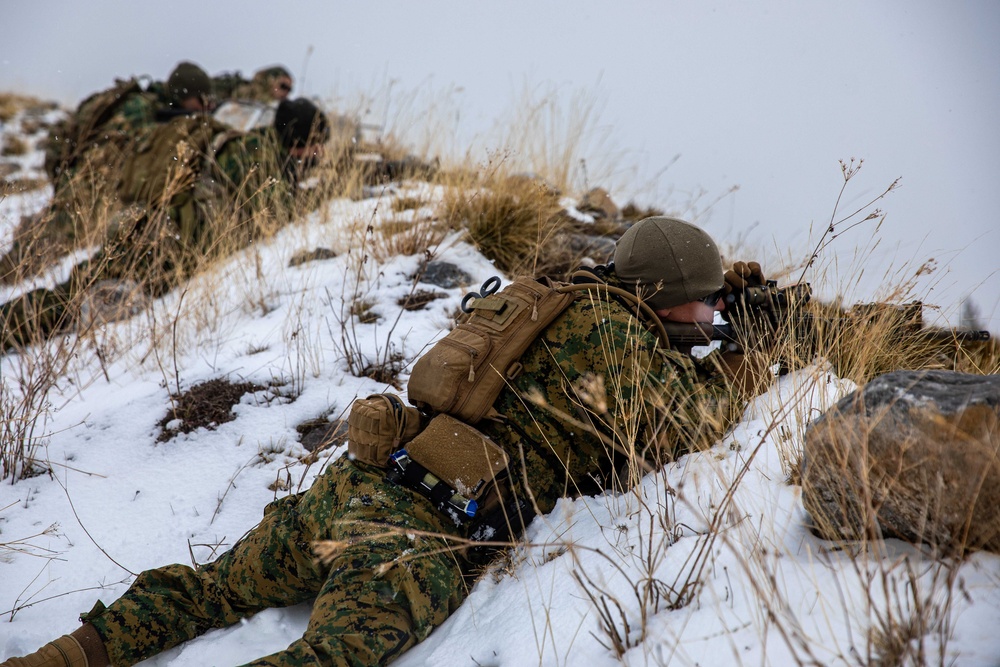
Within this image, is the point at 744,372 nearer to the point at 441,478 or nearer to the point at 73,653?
the point at 441,478

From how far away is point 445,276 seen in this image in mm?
4254

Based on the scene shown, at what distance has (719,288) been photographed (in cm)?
234

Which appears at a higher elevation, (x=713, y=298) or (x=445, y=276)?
(x=713, y=298)

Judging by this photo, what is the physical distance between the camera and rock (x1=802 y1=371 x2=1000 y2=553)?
4.21 ft

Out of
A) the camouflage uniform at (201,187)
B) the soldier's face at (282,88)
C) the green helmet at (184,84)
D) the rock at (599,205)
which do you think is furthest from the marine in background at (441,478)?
the soldier's face at (282,88)

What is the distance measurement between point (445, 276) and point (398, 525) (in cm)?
256

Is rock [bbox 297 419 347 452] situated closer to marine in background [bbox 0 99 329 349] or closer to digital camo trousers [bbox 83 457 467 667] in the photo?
digital camo trousers [bbox 83 457 467 667]

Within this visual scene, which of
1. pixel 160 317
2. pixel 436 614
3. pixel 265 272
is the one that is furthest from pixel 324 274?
pixel 436 614

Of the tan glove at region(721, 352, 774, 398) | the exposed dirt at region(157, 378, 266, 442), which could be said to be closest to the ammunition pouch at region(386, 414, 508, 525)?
the tan glove at region(721, 352, 774, 398)

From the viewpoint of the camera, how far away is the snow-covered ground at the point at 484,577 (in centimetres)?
132

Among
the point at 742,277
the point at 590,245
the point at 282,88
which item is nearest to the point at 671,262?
the point at 742,277

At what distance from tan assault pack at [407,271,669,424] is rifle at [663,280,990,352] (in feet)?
1.16

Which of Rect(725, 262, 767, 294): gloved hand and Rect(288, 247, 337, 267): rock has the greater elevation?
Rect(725, 262, 767, 294): gloved hand

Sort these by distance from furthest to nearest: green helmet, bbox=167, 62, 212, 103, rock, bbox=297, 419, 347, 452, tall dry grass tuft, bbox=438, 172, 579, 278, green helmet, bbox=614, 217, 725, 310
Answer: green helmet, bbox=167, 62, 212, 103, tall dry grass tuft, bbox=438, 172, 579, 278, rock, bbox=297, 419, 347, 452, green helmet, bbox=614, 217, 725, 310
